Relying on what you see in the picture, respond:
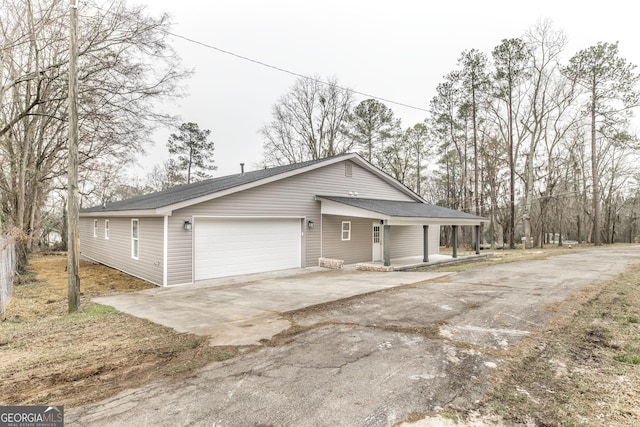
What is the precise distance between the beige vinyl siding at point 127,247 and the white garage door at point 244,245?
1154 mm

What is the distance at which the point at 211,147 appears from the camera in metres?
31.5

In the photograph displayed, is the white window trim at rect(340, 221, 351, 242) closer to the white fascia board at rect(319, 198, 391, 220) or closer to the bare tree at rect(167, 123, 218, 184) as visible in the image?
the white fascia board at rect(319, 198, 391, 220)

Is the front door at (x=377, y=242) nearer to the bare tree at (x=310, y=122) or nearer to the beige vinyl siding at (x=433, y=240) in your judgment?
the beige vinyl siding at (x=433, y=240)

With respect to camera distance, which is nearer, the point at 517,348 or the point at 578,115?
the point at 517,348

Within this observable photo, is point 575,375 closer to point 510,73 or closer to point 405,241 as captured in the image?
point 405,241

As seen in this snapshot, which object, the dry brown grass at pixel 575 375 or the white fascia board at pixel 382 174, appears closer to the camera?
the dry brown grass at pixel 575 375

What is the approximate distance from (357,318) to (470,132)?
24.6 m

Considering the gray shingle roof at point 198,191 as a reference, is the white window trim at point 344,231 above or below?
below

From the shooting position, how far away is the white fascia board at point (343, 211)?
1169 cm

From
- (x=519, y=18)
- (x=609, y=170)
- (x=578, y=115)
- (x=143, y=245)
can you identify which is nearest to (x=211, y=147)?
(x=143, y=245)

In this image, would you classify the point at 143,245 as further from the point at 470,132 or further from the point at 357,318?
the point at 470,132


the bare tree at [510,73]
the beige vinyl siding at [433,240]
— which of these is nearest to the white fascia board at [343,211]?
the beige vinyl siding at [433,240]

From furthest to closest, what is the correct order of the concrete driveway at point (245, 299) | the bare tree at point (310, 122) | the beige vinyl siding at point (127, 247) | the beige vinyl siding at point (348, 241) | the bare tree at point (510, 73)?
1. the bare tree at point (310, 122)
2. the bare tree at point (510, 73)
3. the beige vinyl siding at point (348, 241)
4. the beige vinyl siding at point (127, 247)
5. the concrete driveway at point (245, 299)

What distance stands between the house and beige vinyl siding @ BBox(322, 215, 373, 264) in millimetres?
43
